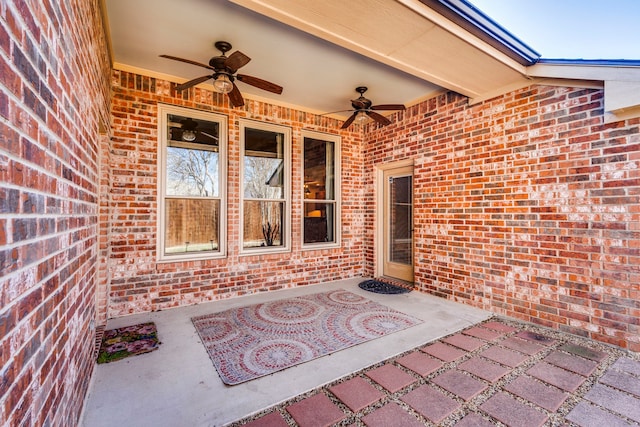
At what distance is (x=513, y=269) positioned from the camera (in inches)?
134

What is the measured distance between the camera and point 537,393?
2.00 metres

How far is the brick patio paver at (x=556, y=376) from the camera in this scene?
2.08 meters

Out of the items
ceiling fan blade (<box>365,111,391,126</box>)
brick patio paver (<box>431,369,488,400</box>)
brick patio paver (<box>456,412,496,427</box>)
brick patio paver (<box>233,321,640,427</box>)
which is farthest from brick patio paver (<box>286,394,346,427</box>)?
ceiling fan blade (<box>365,111,391,126</box>)

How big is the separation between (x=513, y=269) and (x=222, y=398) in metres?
3.40

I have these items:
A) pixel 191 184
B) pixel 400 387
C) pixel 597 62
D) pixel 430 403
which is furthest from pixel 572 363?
pixel 191 184

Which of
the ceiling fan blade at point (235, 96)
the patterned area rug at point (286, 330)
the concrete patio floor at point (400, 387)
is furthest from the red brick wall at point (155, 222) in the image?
the concrete patio floor at point (400, 387)

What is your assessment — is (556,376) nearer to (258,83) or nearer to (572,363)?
(572,363)

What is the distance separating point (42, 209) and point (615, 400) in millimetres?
3410

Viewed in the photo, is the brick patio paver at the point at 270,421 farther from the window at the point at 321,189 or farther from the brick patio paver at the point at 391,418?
the window at the point at 321,189

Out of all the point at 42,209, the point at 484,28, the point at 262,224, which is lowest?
the point at 262,224

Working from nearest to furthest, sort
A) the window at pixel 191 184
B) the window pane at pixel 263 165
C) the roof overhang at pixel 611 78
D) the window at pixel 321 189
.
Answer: the roof overhang at pixel 611 78 < the window at pixel 191 184 < the window pane at pixel 263 165 < the window at pixel 321 189

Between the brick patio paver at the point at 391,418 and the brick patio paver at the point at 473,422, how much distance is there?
9.9 inches

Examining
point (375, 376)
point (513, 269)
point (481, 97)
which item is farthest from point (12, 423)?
point (481, 97)

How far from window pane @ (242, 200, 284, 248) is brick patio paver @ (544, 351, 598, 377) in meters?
3.64
